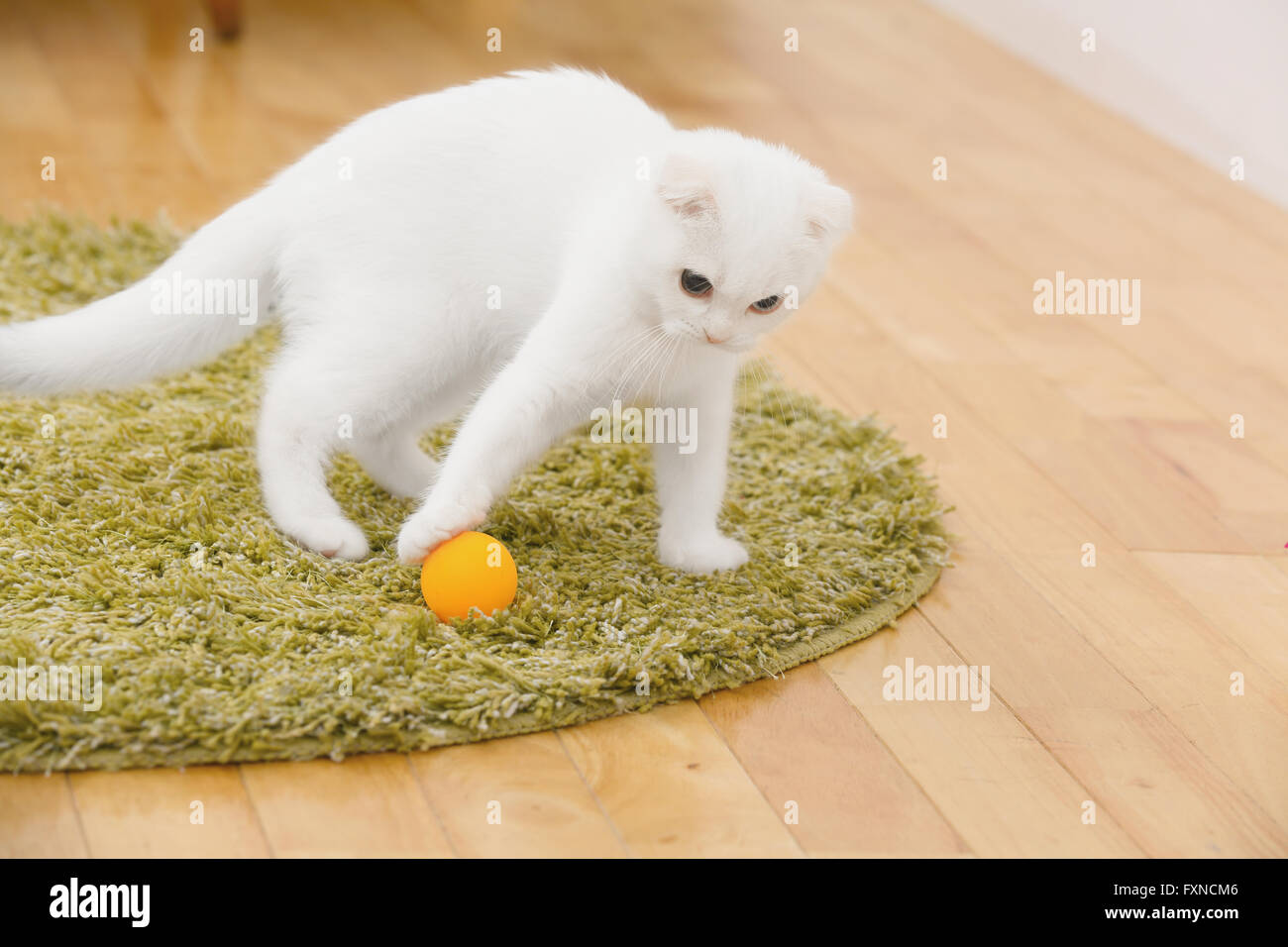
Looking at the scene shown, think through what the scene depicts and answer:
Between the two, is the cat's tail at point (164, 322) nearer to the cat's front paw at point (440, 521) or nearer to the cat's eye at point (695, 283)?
the cat's front paw at point (440, 521)

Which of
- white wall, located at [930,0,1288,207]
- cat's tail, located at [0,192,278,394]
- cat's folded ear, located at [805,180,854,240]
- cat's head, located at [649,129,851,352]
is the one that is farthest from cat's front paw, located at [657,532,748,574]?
white wall, located at [930,0,1288,207]

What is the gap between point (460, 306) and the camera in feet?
5.79

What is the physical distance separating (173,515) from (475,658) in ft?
1.61

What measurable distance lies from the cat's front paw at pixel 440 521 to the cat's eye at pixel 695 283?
33cm

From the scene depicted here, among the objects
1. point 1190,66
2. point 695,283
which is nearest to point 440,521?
point 695,283

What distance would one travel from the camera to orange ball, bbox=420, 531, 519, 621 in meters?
1.63

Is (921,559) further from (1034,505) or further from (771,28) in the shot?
(771,28)

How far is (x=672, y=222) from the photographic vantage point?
61.2 inches

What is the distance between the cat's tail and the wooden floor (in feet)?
1.76

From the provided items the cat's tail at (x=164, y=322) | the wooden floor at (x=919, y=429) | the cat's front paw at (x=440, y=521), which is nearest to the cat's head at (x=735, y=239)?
the cat's front paw at (x=440, y=521)

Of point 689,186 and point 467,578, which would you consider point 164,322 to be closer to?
point 467,578

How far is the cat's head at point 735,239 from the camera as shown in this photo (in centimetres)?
153

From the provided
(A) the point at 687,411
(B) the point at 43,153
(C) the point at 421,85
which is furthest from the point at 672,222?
(C) the point at 421,85

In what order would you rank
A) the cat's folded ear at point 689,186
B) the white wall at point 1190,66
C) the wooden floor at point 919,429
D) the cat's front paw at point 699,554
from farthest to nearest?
the white wall at point 1190,66, the cat's front paw at point 699,554, the cat's folded ear at point 689,186, the wooden floor at point 919,429
